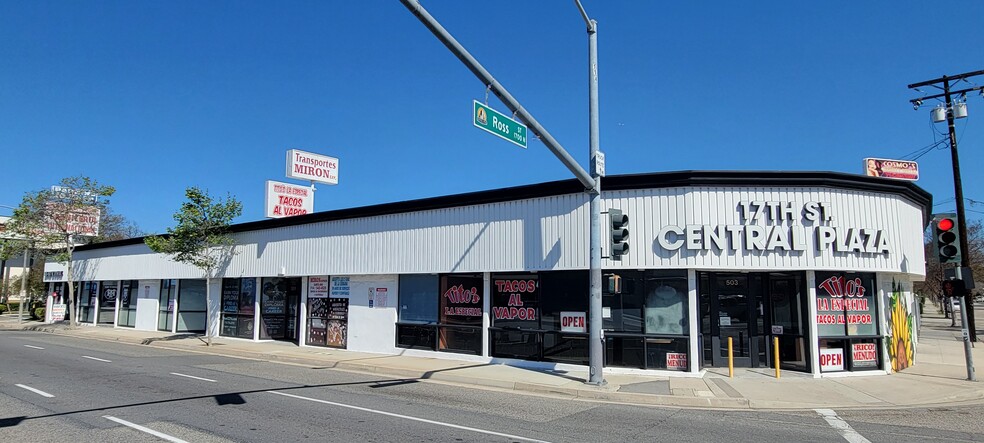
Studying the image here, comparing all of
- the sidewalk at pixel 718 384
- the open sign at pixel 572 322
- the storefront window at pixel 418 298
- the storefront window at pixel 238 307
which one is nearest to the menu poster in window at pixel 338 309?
the sidewalk at pixel 718 384

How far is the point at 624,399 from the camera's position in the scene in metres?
11.7

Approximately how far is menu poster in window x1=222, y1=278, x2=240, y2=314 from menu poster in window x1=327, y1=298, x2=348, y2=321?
6104 millimetres

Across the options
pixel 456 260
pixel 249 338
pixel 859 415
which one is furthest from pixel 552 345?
pixel 249 338

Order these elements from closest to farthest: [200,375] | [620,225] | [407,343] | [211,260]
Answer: [620,225], [200,375], [407,343], [211,260]

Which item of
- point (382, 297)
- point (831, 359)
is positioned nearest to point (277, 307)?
point (382, 297)

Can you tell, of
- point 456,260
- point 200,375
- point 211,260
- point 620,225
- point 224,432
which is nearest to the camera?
point 224,432

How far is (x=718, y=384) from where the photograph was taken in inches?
506

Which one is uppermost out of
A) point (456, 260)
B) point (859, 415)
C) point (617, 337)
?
point (456, 260)

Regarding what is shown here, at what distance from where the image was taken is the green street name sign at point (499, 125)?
384 inches

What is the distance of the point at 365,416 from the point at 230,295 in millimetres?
18845

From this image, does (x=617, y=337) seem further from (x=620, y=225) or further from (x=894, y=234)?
(x=894, y=234)

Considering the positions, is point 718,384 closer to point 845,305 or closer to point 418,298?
point 845,305

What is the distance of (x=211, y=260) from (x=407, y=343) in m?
10.4

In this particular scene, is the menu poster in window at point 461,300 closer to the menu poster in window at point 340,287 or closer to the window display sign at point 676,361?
the menu poster in window at point 340,287
